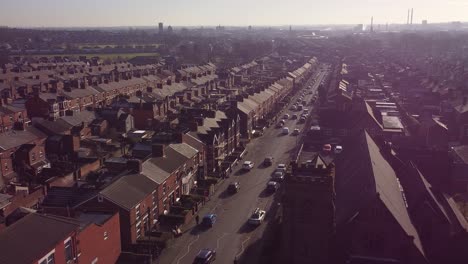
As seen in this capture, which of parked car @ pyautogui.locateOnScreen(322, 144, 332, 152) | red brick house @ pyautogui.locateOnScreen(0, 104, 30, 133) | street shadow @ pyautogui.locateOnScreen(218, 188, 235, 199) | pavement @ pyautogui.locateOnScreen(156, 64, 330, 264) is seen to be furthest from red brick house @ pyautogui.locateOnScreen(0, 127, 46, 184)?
parked car @ pyautogui.locateOnScreen(322, 144, 332, 152)

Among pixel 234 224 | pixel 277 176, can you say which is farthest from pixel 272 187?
pixel 234 224

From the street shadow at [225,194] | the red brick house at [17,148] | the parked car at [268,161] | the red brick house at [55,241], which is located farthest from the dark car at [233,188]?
the red brick house at [17,148]

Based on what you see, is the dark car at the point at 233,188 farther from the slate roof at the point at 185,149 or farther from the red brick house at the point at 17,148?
the red brick house at the point at 17,148

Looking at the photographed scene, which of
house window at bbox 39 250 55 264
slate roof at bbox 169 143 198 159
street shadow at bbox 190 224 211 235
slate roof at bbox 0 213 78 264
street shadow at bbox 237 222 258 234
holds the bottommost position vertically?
street shadow at bbox 190 224 211 235

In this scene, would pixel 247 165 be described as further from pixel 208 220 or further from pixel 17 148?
pixel 17 148

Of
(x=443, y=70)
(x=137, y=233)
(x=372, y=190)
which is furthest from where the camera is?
(x=443, y=70)

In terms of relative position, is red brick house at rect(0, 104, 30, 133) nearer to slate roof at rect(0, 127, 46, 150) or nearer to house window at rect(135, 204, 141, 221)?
slate roof at rect(0, 127, 46, 150)

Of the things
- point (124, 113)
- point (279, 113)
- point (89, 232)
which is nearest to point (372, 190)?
point (89, 232)

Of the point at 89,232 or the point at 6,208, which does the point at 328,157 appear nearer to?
the point at 89,232
